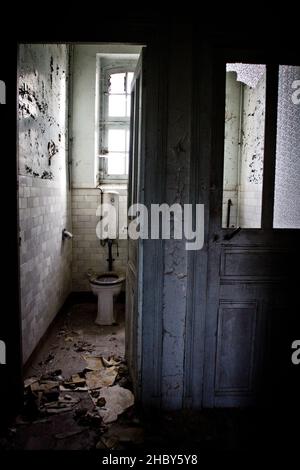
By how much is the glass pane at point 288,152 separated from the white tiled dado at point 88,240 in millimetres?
2965

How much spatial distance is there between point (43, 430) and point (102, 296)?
2075mm

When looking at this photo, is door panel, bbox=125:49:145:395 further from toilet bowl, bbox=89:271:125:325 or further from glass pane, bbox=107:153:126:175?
glass pane, bbox=107:153:126:175

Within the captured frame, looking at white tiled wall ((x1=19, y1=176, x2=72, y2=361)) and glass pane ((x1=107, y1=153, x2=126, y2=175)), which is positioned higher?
glass pane ((x1=107, y1=153, x2=126, y2=175))

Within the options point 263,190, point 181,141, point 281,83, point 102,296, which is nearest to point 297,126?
point 281,83

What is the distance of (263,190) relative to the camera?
2.37 m

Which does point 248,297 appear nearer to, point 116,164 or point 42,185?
point 42,185

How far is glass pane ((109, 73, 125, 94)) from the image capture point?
517cm

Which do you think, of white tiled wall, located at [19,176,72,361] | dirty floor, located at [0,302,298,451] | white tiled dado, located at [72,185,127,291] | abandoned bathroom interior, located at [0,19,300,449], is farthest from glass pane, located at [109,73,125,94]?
dirty floor, located at [0,302,298,451]

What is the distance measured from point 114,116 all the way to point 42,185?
2.26 m

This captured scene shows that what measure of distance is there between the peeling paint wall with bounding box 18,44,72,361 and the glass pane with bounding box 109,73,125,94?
0.81m

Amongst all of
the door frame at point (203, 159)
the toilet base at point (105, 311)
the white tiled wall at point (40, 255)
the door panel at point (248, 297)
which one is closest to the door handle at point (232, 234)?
the door panel at point (248, 297)

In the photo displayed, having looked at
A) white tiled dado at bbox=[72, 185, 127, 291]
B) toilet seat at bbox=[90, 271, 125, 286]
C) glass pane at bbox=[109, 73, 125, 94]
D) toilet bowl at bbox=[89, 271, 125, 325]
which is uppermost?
glass pane at bbox=[109, 73, 125, 94]

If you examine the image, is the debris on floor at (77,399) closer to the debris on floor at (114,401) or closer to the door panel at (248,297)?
the debris on floor at (114,401)

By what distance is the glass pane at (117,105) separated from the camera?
5203mm
